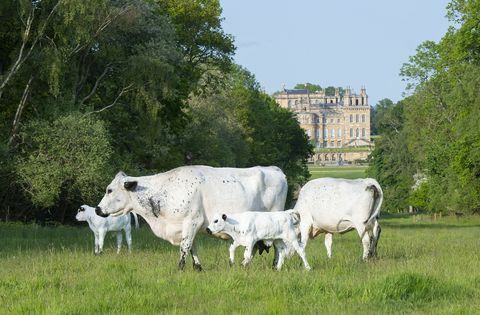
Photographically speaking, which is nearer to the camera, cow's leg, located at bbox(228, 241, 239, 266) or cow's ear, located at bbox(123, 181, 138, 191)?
cow's leg, located at bbox(228, 241, 239, 266)

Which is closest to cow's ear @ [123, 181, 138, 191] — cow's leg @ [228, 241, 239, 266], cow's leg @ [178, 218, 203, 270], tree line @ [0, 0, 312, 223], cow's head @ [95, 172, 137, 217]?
cow's head @ [95, 172, 137, 217]

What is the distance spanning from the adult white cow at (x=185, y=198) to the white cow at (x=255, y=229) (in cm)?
93

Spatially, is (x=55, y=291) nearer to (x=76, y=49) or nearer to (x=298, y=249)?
(x=298, y=249)

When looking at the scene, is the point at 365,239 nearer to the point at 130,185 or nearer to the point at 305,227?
the point at 305,227

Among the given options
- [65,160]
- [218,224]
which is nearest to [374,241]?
[218,224]

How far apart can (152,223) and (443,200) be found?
61.7m

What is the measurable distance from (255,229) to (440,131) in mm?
67433

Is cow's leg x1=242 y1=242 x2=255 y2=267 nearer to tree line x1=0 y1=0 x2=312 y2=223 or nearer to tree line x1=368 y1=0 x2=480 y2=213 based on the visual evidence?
tree line x1=0 y1=0 x2=312 y2=223

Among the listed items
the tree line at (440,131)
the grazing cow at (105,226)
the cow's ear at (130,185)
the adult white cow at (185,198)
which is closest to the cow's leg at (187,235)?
the adult white cow at (185,198)

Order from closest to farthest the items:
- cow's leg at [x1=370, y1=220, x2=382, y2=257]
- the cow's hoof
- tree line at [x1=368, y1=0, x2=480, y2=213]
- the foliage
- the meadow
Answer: the meadow, the cow's hoof, cow's leg at [x1=370, y1=220, x2=382, y2=257], the foliage, tree line at [x1=368, y1=0, x2=480, y2=213]

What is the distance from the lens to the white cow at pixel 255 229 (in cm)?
1678

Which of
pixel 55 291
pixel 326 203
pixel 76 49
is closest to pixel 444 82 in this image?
pixel 76 49

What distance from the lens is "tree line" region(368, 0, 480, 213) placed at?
180 ft

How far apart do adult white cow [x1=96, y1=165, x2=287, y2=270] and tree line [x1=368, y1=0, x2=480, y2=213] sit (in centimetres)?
3314
